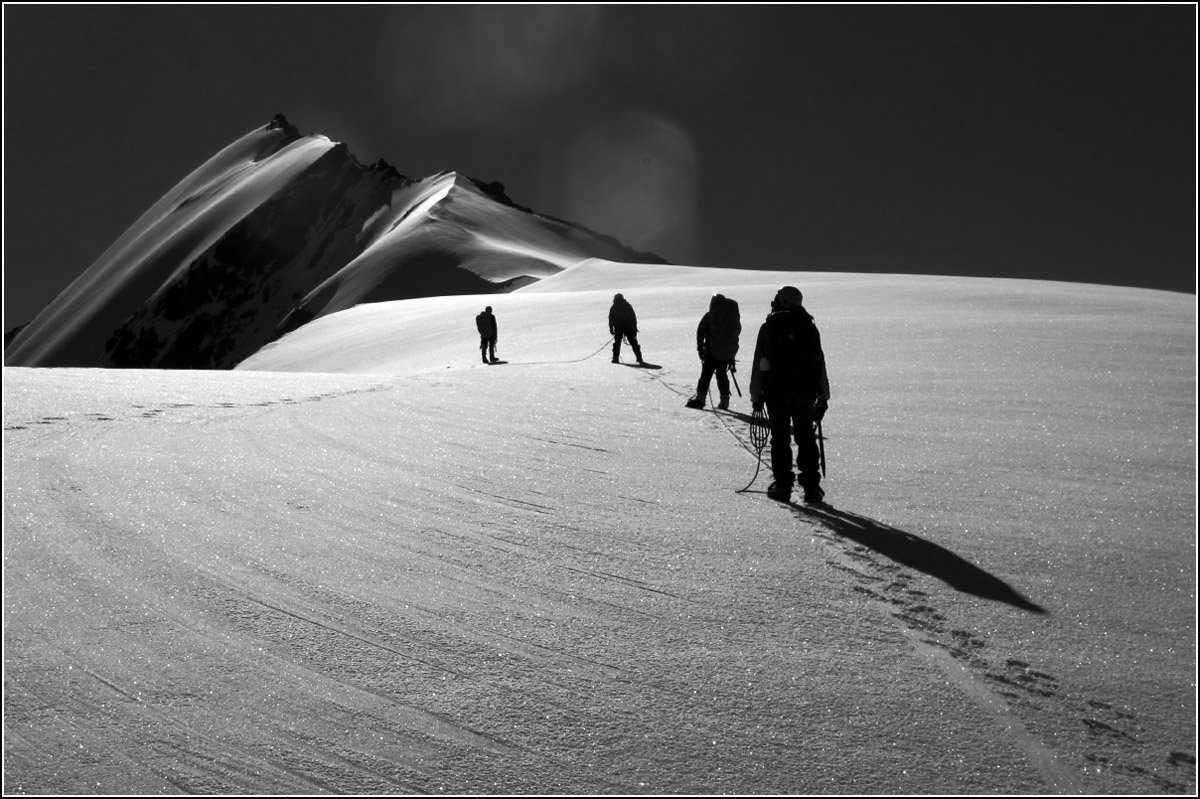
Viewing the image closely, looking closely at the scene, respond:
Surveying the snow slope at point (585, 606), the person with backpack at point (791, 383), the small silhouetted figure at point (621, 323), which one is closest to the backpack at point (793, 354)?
the person with backpack at point (791, 383)

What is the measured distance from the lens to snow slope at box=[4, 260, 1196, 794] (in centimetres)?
277

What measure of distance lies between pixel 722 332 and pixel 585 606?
24.3ft

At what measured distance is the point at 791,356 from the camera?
6.34m

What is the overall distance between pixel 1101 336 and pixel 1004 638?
1304 cm

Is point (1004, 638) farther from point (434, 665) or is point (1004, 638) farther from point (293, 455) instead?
point (293, 455)

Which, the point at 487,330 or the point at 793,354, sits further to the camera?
the point at 487,330

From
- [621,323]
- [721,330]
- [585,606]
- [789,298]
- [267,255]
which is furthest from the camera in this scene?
[267,255]

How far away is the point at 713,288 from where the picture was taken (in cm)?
3556

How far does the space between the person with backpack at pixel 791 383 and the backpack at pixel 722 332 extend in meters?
4.45

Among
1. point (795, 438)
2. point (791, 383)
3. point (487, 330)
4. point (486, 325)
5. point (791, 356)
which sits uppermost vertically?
point (486, 325)

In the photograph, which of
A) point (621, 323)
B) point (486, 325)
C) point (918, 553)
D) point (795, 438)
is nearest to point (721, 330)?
point (795, 438)

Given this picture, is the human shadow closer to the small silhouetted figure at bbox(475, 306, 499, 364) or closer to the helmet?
the helmet

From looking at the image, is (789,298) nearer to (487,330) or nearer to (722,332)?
(722,332)

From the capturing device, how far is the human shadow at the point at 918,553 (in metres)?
4.20
